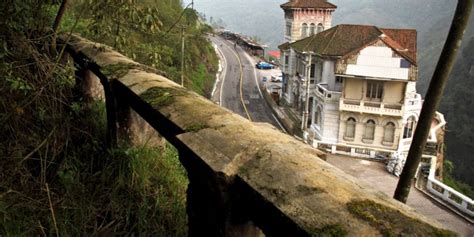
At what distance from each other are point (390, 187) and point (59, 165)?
1787cm

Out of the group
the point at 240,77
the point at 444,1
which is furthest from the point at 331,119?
the point at 444,1

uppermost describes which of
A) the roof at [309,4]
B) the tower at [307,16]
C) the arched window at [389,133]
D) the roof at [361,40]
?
the roof at [309,4]

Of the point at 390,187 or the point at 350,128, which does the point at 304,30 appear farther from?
the point at 390,187

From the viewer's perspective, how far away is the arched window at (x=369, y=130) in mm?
26531

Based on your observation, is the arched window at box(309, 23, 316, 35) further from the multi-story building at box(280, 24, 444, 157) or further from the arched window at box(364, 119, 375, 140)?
the arched window at box(364, 119, 375, 140)

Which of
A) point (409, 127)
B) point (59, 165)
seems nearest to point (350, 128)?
point (409, 127)

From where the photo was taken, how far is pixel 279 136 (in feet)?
7.16

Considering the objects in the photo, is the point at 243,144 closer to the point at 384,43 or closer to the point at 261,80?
the point at 384,43

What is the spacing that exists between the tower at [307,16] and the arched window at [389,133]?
15.5 metres

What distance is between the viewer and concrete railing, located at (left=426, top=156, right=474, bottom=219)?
16266mm


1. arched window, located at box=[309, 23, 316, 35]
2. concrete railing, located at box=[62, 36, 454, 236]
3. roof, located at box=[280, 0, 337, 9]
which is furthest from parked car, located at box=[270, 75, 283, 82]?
concrete railing, located at box=[62, 36, 454, 236]

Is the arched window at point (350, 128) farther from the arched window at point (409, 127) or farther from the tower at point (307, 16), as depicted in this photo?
the tower at point (307, 16)

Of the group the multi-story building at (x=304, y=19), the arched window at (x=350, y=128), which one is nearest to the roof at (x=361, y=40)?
the arched window at (x=350, y=128)

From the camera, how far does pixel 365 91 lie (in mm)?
26516
